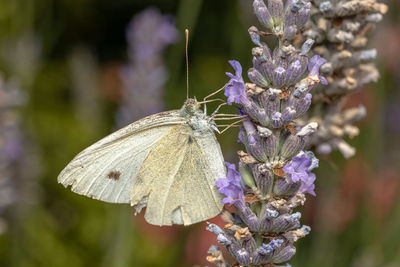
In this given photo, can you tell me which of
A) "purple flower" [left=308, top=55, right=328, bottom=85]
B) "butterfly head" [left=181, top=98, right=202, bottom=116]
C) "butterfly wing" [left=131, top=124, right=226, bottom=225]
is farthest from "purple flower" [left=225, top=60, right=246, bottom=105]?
"butterfly head" [left=181, top=98, right=202, bottom=116]

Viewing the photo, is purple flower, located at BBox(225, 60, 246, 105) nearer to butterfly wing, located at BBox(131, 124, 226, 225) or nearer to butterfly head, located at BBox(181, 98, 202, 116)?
butterfly wing, located at BBox(131, 124, 226, 225)

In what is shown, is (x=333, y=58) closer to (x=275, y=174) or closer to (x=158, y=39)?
(x=275, y=174)

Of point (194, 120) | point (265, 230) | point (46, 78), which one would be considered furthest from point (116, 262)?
point (46, 78)

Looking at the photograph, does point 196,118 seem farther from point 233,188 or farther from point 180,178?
point 233,188

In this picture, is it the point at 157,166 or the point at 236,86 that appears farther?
the point at 157,166

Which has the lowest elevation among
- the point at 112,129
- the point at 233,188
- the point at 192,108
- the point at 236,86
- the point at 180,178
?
the point at 233,188

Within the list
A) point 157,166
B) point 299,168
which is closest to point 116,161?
point 157,166

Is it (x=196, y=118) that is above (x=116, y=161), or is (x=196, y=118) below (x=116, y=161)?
above

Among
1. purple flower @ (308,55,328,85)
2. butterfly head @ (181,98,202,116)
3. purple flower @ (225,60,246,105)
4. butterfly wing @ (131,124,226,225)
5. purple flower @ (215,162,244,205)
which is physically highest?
butterfly head @ (181,98,202,116)
